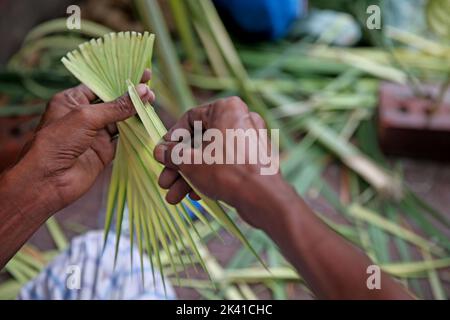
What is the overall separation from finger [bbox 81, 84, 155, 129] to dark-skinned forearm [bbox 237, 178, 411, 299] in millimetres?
200

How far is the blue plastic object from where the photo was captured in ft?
7.41

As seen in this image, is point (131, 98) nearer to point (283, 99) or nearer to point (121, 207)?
point (121, 207)

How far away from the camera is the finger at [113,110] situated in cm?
77

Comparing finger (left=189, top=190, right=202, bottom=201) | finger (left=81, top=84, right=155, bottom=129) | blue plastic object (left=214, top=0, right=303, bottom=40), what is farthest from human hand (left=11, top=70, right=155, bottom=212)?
blue plastic object (left=214, top=0, right=303, bottom=40)

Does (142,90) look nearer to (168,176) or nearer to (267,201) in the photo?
(168,176)

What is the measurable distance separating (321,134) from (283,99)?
0.19 metres

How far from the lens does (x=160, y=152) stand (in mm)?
729

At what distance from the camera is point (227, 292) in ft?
4.48

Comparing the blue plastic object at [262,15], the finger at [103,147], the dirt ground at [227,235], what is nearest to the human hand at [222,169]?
the finger at [103,147]

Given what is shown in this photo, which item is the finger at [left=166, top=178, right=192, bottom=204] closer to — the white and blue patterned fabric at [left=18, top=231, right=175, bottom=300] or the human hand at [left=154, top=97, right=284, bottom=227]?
the human hand at [left=154, top=97, right=284, bottom=227]

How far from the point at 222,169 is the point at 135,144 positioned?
171 mm

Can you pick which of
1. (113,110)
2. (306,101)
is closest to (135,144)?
(113,110)

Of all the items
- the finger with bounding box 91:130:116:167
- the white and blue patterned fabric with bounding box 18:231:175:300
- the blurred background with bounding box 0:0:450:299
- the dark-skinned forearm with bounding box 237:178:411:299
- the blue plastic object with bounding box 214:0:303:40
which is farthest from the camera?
the blue plastic object with bounding box 214:0:303:40
